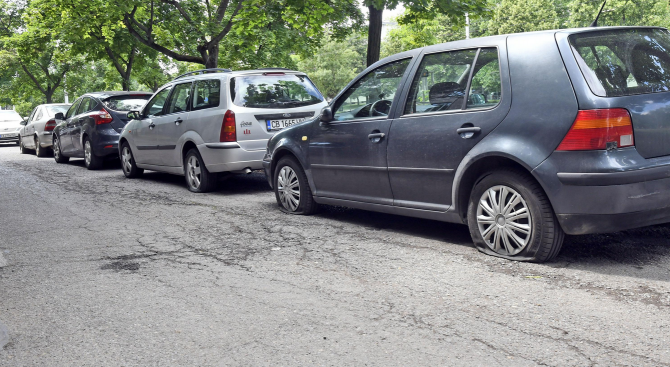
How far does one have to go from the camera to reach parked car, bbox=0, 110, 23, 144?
1169 inches

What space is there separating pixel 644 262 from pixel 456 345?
2.12 meters

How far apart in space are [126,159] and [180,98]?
275 centimetres

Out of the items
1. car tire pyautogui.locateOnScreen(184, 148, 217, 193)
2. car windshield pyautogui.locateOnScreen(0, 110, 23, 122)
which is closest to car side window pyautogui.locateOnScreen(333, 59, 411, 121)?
car tire pyautogui.locateOnScreen(184, 148, 217, 193)

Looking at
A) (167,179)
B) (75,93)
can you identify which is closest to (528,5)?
(75,93)

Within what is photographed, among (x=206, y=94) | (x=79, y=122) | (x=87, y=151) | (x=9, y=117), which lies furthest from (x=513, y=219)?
(x=9, y=117)

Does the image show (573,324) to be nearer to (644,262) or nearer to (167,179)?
(644,262)

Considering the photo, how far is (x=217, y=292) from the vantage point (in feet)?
14.7

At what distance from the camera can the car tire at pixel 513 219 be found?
4785mm

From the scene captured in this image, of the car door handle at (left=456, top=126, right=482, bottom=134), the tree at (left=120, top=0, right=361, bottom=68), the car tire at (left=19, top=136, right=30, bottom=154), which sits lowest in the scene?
the car tire at (left=19, top=136, right=30, bottom=154)

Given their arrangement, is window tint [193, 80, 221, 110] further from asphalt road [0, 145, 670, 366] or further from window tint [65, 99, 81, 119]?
window tint [65, 99, 81, 119]

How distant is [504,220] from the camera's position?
5.05 meters

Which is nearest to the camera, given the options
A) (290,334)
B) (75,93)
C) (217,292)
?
A: (290,334)

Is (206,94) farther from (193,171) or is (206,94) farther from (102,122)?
(102,122)

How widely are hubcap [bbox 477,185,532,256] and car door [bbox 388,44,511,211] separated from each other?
361 mm
